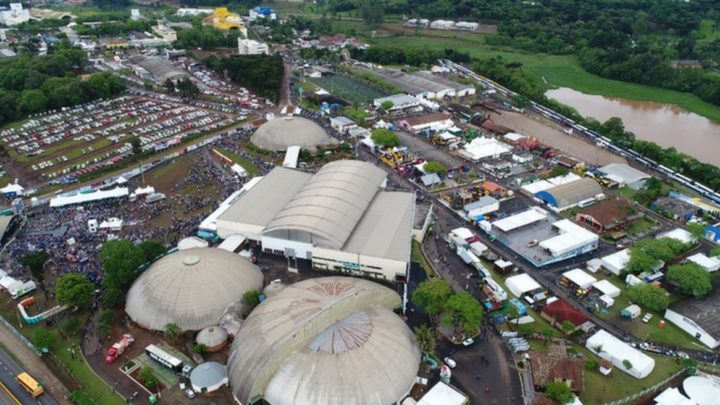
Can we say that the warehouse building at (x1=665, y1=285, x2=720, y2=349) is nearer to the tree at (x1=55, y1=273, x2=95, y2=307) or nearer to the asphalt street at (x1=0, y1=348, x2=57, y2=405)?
the asphalt street at (x1=0, y1=348, x2=57, y2=405)

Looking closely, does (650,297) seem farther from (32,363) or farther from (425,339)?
(32,363)

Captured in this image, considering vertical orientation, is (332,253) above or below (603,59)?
below

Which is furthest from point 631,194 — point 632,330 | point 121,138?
point 121,138

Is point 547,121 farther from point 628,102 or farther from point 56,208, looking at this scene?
point 56,208

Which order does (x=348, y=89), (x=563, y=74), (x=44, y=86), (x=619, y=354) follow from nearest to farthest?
(x=619, y=354) < (x=44, y=86) < (x=348, y=89) < (x=563, y=74)

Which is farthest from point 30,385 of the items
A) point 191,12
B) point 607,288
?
point 191,12

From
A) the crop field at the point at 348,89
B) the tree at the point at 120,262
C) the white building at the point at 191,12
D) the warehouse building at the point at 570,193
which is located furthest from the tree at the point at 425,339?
the white building at the point at 191,12

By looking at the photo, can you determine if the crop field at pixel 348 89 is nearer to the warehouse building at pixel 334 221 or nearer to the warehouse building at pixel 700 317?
the warehouse building at pixel 334 221
